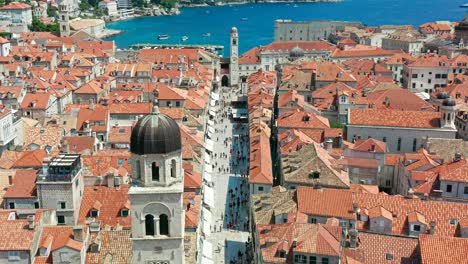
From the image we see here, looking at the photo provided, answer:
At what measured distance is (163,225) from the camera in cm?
2209

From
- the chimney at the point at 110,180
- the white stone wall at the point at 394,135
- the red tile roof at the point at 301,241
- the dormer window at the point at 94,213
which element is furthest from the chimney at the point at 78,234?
Result: the white stone wall at the point at 394,135

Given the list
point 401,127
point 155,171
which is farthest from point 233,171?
point 155,171

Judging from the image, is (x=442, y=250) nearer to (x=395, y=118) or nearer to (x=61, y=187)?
(x=61, y=187)

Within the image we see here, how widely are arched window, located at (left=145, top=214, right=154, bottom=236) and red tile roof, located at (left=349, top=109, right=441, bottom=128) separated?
42024 mm

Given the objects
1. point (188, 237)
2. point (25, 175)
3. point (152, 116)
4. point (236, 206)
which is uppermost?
point (152, 116)

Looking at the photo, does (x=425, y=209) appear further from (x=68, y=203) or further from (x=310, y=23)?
(x=310, y=23)

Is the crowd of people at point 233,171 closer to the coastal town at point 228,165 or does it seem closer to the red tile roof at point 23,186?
the coastal town at point 228,165

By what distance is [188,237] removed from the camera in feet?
112

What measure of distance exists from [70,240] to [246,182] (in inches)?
1065

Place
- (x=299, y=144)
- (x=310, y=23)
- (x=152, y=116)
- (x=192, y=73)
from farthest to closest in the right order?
(x=310, y=23) < (x=192, y=73) < (x=299, y=144) < (x=152, y=116)

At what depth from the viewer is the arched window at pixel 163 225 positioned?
2195 cm

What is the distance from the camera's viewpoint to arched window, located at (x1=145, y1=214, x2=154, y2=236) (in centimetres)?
2198

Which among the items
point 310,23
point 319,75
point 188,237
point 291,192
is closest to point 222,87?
point 319,75

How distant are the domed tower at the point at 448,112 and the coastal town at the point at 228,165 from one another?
0.47 ft
